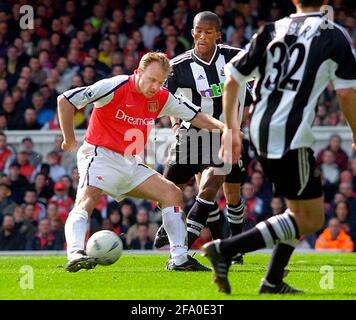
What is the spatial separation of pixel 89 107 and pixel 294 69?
434 inches

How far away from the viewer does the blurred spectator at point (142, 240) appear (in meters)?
15.5

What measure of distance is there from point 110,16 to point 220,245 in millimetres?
13823

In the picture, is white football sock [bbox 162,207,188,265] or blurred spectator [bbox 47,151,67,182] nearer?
white football sock [bbox 162,207,188,265]

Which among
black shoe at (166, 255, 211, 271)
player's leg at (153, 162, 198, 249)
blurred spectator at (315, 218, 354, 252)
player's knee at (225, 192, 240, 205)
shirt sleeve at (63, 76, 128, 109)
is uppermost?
shirt sleeve at (63, 76, 128, 109)

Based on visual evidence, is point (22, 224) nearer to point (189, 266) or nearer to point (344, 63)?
point (189, 266)

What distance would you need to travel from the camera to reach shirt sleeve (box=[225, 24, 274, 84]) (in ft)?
23.2

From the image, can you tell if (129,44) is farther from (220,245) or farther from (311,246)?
(220,245)

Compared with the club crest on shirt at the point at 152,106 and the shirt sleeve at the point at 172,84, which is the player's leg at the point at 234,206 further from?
the club crest on shirt at the point at 152,106

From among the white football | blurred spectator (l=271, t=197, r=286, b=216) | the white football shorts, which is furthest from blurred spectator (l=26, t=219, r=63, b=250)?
the white football

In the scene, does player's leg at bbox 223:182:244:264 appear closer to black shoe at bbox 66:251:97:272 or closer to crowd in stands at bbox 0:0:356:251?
black shoe at bbox 66:251:97:272

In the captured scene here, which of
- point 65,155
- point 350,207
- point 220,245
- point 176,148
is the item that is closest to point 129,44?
point 65,155

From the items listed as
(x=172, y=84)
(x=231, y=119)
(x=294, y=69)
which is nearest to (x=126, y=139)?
(x=172, y=84)

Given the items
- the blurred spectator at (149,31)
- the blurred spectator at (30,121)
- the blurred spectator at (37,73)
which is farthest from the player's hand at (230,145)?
the blurred spectator at (149,31)

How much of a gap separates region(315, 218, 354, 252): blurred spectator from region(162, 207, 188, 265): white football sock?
616 centimetres
